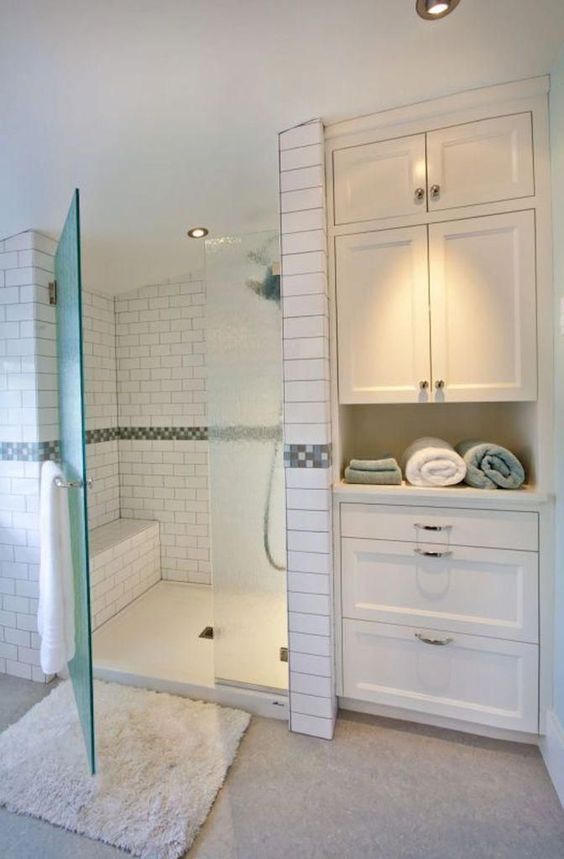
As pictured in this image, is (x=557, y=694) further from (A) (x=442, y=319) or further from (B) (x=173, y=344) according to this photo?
(B) (x=173, y=344)

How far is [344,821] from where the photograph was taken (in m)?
1.32

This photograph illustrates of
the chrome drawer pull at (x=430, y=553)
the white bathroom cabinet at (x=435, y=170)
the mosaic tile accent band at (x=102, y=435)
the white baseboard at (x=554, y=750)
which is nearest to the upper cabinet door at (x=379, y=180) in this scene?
the white bathroom cabinet at (x=435, y=170)

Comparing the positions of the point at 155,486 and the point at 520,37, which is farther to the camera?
the point at 155,486

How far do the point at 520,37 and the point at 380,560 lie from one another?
1792mm

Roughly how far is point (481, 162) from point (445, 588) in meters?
1.58

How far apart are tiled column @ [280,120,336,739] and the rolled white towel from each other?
34cm

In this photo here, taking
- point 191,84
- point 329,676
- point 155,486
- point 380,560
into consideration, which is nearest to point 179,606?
point 155,486

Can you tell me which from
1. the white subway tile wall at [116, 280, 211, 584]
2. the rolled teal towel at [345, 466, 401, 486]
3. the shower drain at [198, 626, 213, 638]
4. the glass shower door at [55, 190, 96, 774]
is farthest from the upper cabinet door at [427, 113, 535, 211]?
the shower drain at [198, 626, 213, 638]

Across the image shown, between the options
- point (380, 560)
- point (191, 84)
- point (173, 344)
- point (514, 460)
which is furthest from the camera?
point (173, 344)

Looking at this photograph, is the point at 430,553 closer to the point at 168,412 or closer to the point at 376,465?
the point at 376,465

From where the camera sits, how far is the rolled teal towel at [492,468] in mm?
1545

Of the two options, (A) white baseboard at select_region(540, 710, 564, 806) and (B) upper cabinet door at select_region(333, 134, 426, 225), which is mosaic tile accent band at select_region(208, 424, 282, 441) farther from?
(A) white baseboard at select_region(540, 710, 564, 806)

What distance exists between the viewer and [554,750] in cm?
143

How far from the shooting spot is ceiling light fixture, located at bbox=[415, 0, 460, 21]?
3.59 ft
